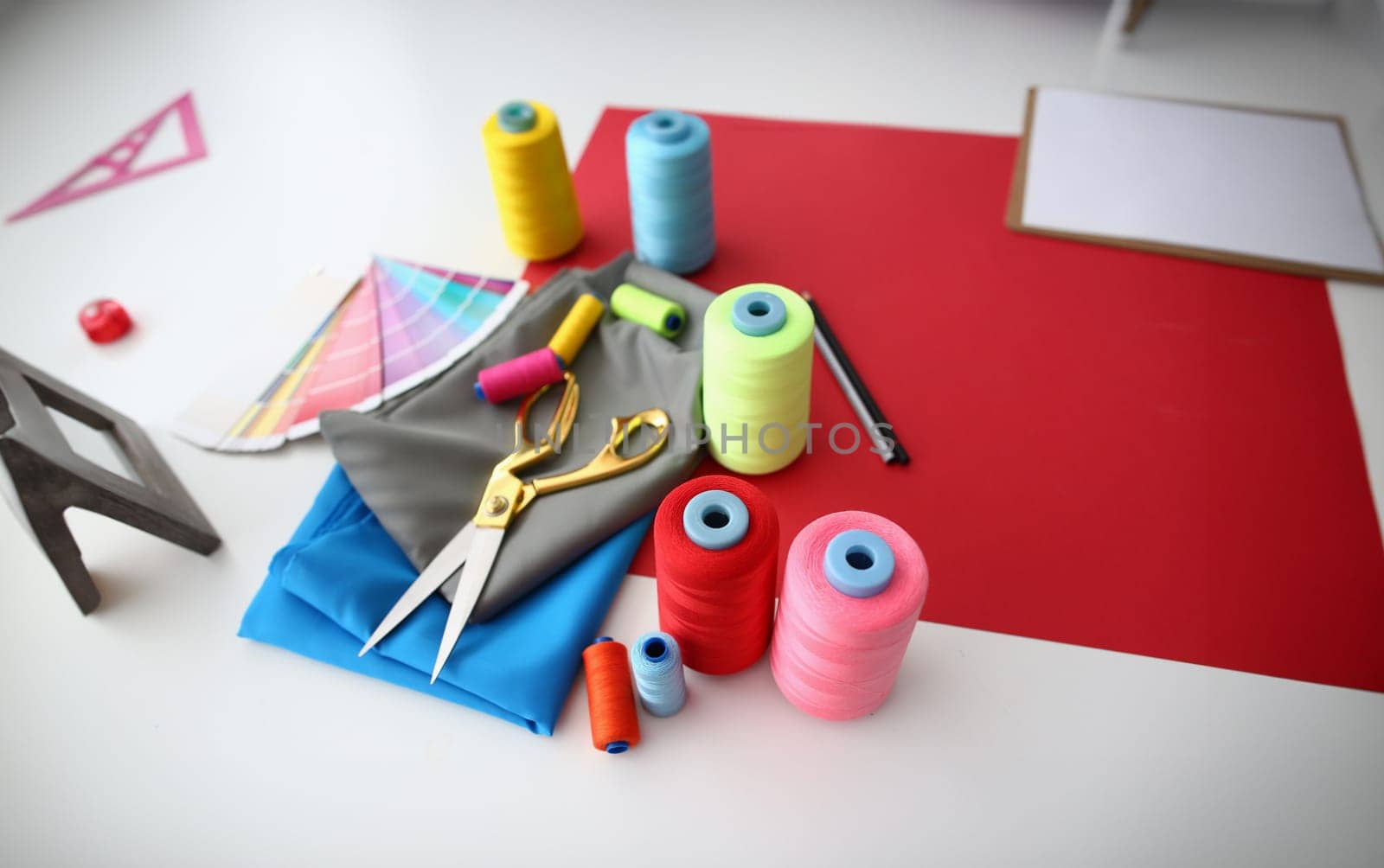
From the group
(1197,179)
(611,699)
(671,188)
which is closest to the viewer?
(611,699)

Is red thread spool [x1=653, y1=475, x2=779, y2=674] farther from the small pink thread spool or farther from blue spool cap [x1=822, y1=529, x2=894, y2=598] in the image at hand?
the small pink thread spool

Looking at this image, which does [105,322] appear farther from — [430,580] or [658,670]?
[658,670]

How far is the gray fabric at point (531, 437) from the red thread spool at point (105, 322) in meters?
0.64

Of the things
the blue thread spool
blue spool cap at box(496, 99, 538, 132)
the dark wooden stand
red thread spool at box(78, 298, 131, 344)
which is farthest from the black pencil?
red thread spool at box(78, 298, 131, 344)

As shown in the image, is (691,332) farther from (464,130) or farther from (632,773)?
(464,130)

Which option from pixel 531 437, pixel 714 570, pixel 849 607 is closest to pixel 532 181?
pixel 531 437

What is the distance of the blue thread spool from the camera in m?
1.54

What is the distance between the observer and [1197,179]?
6.25 ft

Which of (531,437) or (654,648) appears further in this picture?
(531,437)

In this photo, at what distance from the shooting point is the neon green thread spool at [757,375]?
1.21 m

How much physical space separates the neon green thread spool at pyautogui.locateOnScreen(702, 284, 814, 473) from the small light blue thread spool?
1.21ft

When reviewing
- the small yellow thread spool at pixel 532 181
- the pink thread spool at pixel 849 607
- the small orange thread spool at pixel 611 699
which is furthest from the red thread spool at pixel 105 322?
the pink thread spool at pixel 849 607

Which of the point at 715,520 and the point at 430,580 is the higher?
the point at 715,520

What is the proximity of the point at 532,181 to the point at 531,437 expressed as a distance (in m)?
0.55
